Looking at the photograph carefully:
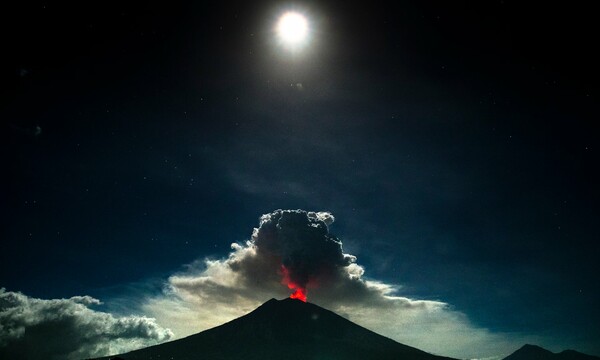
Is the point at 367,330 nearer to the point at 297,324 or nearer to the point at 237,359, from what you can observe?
the point at 297,324

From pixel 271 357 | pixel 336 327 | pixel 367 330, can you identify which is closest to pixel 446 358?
pixel 367 330

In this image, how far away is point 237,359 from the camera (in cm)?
12231

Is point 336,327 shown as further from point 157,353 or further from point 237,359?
point 157,353

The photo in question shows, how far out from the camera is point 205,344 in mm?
136875

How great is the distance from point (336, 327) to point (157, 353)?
75.1 metres

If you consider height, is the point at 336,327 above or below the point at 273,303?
below

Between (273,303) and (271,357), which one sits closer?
(271,357)

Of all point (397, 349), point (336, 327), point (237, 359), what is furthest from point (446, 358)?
point (237, 359)

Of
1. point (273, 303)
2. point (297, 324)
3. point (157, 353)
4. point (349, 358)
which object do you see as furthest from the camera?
point (273, 303)

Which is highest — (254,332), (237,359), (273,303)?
(273,303)

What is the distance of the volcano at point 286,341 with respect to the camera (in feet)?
415

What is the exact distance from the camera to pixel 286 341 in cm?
13812

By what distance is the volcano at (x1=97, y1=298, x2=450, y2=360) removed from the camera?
12662 centimetres

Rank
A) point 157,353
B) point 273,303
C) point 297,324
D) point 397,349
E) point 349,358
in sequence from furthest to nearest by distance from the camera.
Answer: point 273,303 → point 297,324 → point 397,349 → point 157,353 → point 349,358
